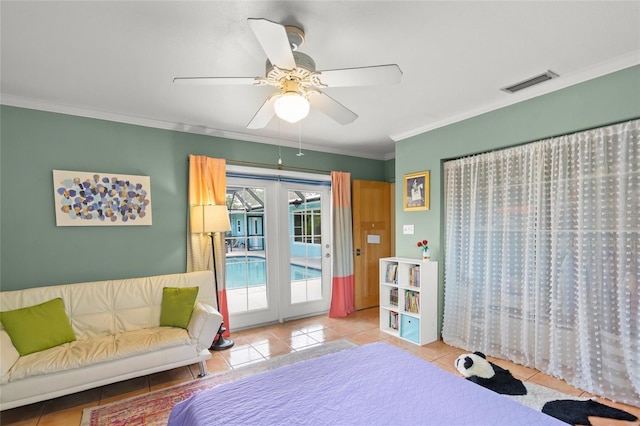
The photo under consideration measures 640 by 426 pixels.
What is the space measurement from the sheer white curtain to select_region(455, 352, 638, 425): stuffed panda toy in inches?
8.8

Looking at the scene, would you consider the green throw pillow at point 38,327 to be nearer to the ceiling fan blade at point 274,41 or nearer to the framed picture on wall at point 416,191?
the ceiling fan blade at point 274,41

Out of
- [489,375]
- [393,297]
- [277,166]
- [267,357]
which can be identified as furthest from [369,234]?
[489,375]

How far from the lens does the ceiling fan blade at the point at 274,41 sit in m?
1.28

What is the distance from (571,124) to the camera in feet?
8.14

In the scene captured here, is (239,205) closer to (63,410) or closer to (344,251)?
(344,251)

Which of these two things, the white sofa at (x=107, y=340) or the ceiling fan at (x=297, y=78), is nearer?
the ceiling fan at (x=297, y=78)

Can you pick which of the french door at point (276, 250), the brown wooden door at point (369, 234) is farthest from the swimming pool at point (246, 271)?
the brown wooden door at point (369, 234)

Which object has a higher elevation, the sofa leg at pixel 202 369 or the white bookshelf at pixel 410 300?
the white bookshelf at pixel 410 300

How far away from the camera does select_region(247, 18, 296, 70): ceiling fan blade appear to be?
1.28 meters

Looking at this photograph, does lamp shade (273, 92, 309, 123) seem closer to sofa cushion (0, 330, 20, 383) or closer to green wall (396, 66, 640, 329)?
green wall (396, 66, 640, 329)

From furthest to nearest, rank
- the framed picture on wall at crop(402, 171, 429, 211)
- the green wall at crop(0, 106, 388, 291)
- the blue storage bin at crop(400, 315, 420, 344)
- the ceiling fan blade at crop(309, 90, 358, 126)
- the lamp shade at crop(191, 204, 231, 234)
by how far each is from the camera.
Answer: the framed picture on wall at crop(402, 171, 429, 211) → the blue storage bin at crop(400, 315, 420, 344) → the lamp shade at crop(191, 204, 231, 234) → the green wall at crop(0, 106, 388, 291) → the ceiling fan blade at crop(309, 90, 358, 126)

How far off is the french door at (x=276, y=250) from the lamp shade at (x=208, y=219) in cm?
58

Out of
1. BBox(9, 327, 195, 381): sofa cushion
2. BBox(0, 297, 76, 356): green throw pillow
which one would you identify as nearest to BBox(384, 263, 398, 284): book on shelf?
BBox(9, 327, 195, 381): sofa cushion

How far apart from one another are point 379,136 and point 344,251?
175cm
